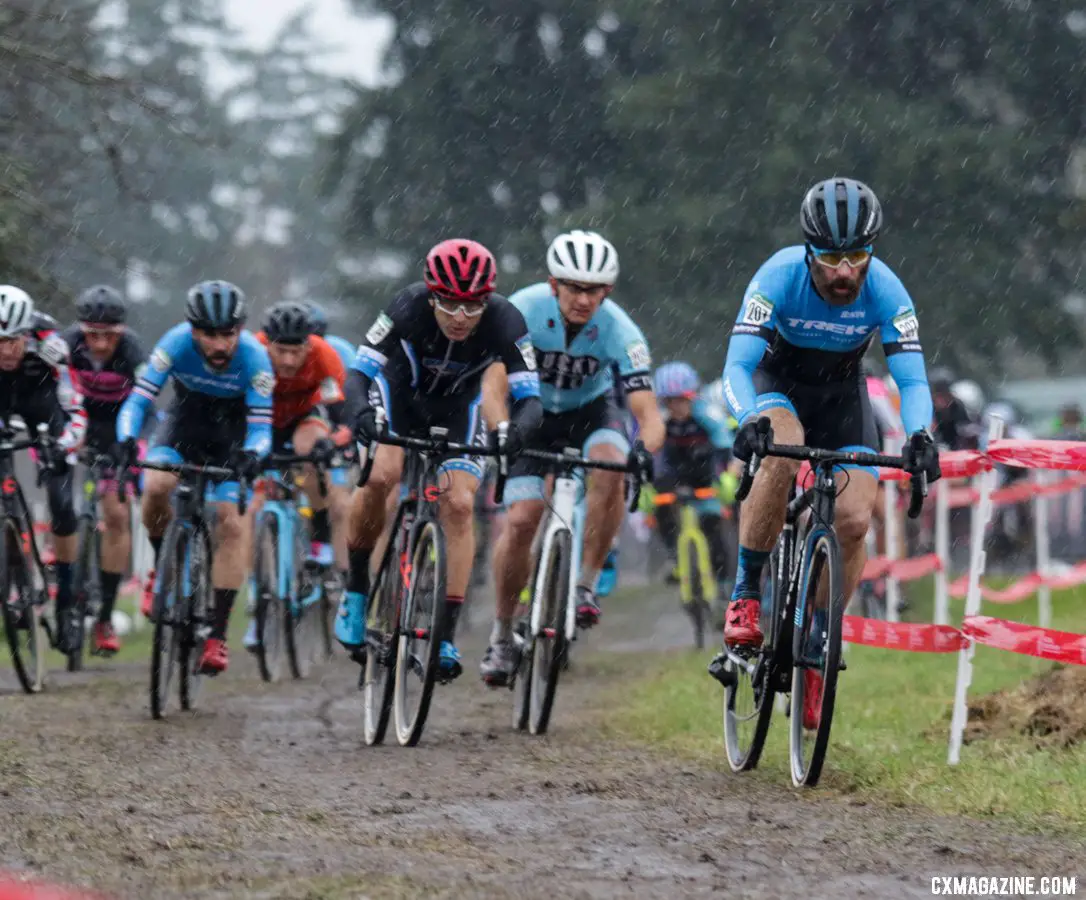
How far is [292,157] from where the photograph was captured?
74.2 meters

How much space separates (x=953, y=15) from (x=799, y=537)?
79.8 ft

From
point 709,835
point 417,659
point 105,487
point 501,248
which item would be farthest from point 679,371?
point 501,248

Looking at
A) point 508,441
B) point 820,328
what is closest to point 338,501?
point 508,441

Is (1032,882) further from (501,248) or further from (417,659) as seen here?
(501,248)

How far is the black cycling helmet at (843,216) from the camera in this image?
285 inches

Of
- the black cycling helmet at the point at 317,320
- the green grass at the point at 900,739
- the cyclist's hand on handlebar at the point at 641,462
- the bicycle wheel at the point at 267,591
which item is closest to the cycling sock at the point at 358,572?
the cyclist's hand on handlebar at the point at 641,462

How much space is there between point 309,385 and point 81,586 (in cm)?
196

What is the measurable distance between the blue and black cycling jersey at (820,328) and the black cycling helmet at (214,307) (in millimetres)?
3602

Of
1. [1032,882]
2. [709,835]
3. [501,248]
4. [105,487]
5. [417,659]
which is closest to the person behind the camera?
[1032,882]

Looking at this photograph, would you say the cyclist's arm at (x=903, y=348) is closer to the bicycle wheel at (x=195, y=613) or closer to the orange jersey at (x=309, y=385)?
the bicycle wheel at (x=195, y=613)

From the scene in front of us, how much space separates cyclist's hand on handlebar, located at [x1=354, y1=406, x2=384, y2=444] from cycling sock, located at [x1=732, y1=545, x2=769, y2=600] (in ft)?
5.63

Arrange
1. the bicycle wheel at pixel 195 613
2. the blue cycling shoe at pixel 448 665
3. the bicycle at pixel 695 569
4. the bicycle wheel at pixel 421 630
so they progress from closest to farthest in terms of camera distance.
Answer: the bicycle wheel at pixel 421 630 < the blue cycling shoe at pixel 448 665 < the bicycle wheel at pixel 195 613 < the bicycle at pixel 695 569

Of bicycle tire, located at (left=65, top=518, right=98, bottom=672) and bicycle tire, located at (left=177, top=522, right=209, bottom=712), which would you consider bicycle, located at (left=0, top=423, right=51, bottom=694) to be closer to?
bicycle tire, located at (left=65, top=518, right=98, bottom=672)

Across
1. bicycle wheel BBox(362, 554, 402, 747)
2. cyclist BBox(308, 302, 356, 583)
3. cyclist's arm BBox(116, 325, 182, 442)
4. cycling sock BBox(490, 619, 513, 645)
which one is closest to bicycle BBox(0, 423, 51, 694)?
cyclist's arm BBox(116, 325, 182, 442)
